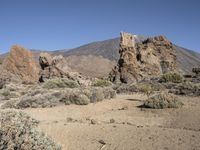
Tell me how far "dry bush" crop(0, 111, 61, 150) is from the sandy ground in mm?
1662

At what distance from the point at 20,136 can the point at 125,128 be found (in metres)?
4.48

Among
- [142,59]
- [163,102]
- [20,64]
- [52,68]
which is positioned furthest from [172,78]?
[20,64]

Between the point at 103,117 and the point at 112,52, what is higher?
the point at 112,52

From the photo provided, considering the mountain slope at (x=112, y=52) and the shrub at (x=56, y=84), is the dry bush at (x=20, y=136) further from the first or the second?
the mountain slope at (x=112, y=52)

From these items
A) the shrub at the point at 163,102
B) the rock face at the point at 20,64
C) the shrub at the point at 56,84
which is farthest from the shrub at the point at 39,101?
the rock face at the point at 20,64

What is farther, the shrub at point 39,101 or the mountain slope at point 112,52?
the mountain slope at point 112,52

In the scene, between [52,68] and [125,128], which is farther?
[52,68]

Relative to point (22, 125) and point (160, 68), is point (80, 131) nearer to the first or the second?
point (22, 125)

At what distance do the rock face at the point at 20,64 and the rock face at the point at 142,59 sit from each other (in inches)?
348

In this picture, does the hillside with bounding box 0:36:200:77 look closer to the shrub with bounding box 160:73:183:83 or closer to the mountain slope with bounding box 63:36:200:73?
the mountain slope with bounding box 63:36:200:73

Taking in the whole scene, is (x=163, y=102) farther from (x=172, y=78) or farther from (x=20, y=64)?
(x=20, y=64)

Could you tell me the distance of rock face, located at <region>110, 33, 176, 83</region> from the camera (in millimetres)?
32875

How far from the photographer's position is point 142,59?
34.3 meters

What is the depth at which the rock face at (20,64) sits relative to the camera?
38.1 m
